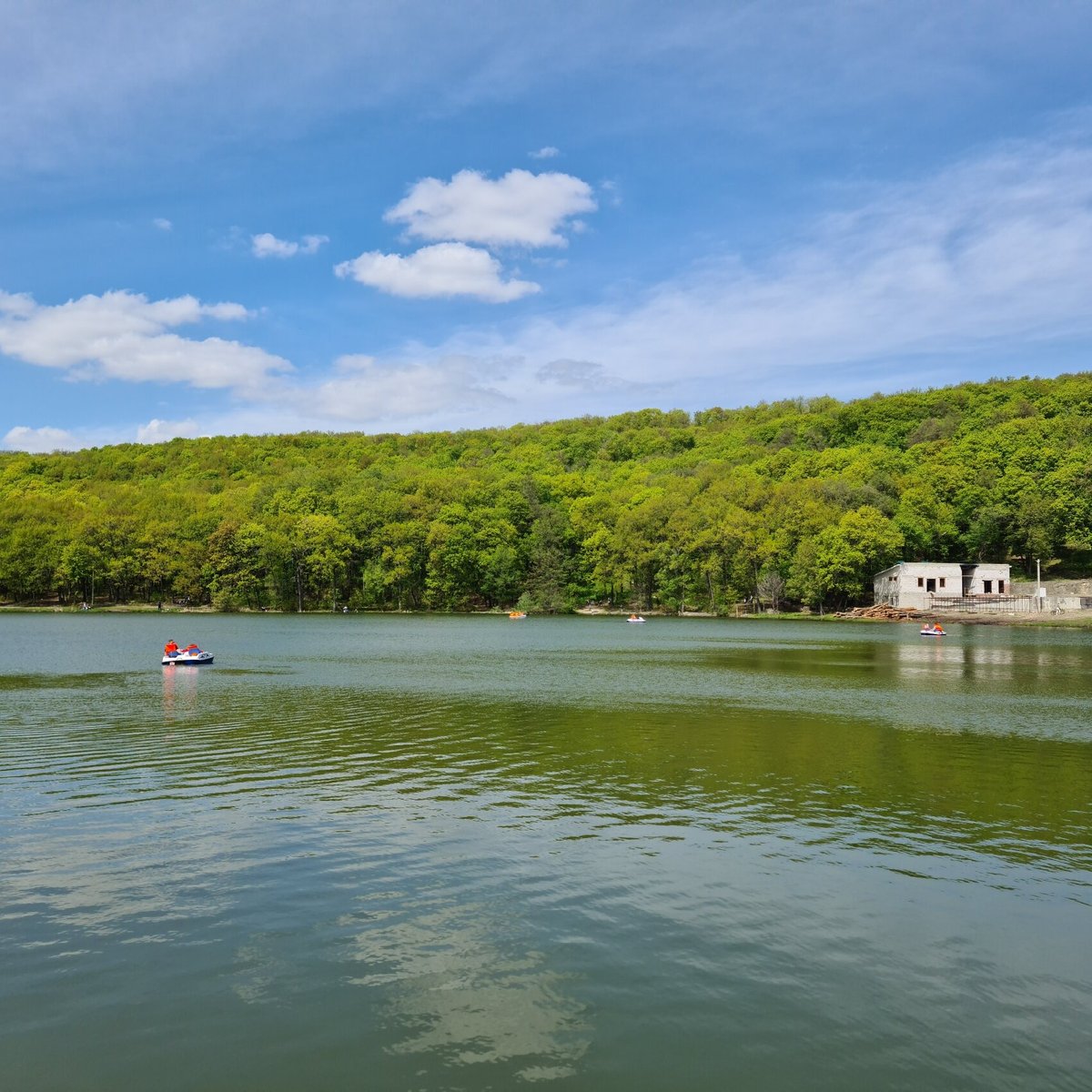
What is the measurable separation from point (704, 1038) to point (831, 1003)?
1.52m

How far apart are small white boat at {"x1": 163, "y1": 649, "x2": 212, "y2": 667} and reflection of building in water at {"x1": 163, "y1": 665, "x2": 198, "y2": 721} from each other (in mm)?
475

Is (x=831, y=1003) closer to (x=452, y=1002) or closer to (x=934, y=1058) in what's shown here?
A: (x=934, y=1058)

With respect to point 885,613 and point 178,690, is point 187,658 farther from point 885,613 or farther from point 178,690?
point 885,613

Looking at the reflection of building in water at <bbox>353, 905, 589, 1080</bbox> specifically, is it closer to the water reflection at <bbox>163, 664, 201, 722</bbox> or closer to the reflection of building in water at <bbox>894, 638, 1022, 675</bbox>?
the water reflection at <bbox>163, 664, 201, 722</bbox>

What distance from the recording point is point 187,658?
43.3 metres

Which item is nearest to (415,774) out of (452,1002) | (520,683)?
(452,1002)

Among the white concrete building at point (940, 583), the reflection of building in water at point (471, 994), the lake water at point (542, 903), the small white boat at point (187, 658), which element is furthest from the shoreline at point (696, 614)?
the reflection of building in water at point (471, 994)

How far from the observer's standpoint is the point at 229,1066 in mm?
7352

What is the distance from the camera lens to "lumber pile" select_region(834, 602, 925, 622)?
108 m

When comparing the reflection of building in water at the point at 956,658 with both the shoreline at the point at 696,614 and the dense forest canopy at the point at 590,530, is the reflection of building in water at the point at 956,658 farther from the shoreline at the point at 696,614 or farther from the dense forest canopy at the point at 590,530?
the dense forest canopy at the point at 590,530

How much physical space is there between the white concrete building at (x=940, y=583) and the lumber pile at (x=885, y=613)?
1.19 meters

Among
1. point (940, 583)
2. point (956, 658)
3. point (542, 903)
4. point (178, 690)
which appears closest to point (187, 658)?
point (178, 690)

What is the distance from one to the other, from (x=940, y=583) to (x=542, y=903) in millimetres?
111403

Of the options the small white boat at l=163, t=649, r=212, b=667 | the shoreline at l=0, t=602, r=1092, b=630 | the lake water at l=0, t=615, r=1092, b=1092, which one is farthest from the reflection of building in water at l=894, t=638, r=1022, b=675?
the shoreline at l=0, t=602, r=1092, b=630
